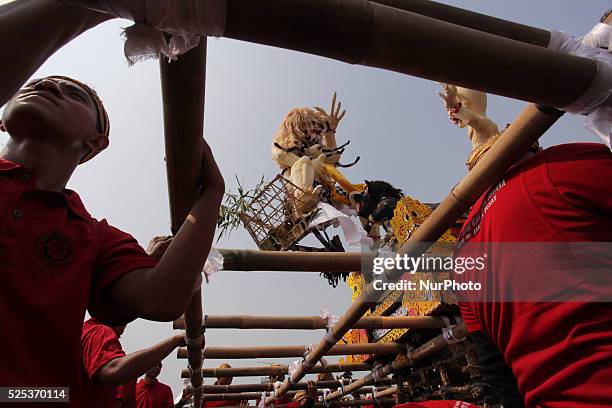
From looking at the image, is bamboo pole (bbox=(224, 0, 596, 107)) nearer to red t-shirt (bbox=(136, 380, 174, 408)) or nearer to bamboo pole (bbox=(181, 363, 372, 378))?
bamboo pole (bbox=(181, 363, 372, 378))

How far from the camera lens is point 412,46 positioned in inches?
40.8

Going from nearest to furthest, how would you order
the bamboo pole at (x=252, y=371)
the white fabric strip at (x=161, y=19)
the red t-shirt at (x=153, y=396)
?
the white fabric strip at (x=161, y=19) < the red t-shirt at (x=153, y=396) < the bamboo pole at (x=252, y=371)

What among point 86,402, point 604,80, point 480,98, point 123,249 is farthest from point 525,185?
point 480,98

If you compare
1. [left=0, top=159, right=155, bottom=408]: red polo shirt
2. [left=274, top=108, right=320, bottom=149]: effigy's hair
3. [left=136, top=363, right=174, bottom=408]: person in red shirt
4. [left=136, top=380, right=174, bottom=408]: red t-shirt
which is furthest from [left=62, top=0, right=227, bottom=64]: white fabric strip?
[left=274, top=108, right=320, bottom=149]: effigy's hair

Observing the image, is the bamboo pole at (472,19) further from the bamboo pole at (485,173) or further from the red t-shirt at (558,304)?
A: the red t-shirt at (558,304)

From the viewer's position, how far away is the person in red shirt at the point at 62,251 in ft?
3.81

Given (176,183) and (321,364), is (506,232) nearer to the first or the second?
(176,183)

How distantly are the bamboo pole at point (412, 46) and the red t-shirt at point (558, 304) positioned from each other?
370 millimetres

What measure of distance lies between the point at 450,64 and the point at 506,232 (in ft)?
2.83

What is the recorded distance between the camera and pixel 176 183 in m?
1.43

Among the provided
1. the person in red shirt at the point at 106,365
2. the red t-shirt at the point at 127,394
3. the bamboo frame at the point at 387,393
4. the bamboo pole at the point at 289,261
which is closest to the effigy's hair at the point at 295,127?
the bamboo frame at the point at 387,393

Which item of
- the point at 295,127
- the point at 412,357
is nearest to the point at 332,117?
the point at 295,127

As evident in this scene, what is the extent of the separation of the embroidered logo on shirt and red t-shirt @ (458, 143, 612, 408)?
1482mm

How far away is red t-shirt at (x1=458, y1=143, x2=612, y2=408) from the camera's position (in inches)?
55.0
